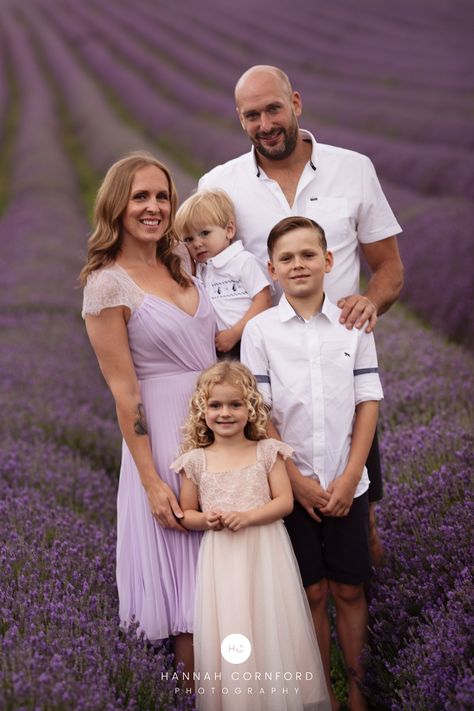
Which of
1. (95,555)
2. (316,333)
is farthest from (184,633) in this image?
(316,333)

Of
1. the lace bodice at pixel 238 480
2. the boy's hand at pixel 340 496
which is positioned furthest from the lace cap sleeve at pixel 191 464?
the boy's hand at pixel 340 496

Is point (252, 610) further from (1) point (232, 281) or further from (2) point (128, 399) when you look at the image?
(1) point (232, 281)

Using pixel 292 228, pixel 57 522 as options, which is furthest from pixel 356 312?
pixel 57 522

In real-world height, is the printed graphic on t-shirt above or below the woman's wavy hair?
below

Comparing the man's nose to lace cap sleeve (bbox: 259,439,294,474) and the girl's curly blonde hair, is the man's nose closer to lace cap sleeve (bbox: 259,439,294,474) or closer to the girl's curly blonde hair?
the girl's curly blonde hair

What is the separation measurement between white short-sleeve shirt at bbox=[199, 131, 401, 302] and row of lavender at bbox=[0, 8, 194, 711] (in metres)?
0.99

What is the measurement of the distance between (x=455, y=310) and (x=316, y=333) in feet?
13.8

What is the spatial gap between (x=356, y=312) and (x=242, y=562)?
2.69 feet

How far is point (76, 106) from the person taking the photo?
2203 centimetres

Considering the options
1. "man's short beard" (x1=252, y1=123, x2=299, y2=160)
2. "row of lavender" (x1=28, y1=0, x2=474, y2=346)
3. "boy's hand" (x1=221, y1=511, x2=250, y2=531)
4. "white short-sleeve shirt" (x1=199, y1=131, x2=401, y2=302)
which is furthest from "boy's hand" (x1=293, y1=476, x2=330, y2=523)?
"row of lavender" (x1=28, y1=0, x2=474, y2=346)

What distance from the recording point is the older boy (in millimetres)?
2553

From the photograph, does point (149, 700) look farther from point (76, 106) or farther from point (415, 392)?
point (76, 106)

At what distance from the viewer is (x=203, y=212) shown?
279 cm

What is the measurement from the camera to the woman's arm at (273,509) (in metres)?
2.37
